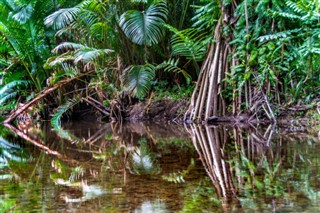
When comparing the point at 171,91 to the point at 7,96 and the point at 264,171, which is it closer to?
the point at 7,96

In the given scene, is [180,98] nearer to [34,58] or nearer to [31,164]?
[34,58]

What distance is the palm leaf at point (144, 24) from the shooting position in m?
7.67

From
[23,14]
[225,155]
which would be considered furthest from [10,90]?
[225,155]

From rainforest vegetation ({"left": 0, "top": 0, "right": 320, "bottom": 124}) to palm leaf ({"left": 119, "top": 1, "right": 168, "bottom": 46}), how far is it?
2 cm

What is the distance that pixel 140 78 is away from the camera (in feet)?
26.6

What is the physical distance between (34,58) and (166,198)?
377 inches

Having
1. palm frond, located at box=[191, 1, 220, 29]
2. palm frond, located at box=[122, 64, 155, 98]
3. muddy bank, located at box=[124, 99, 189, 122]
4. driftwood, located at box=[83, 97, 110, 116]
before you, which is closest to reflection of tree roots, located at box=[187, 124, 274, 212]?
palm frond, located at box=[191, 1, 220, 29]

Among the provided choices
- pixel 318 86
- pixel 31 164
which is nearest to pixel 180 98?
pixel 318 86

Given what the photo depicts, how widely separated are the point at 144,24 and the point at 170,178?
5696 millimetres

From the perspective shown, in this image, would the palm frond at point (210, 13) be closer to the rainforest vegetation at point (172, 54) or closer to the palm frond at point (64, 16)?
the rainforest vegetation at point (172, 54)

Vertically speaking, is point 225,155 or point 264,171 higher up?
point 225,155

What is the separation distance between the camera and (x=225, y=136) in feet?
15.1

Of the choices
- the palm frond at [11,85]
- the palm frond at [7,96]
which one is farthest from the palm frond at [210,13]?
the palm frond at [7,96]

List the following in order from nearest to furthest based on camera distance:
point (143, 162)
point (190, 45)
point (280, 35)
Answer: point (143, 162), point (280, 35), point (190, 45)
